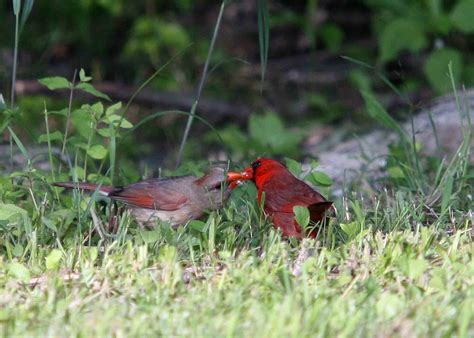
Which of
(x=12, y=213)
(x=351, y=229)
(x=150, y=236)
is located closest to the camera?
(x=150, y=236)

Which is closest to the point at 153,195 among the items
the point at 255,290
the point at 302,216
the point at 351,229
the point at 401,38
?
the point at 302,216

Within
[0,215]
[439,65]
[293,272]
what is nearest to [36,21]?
[439,65]

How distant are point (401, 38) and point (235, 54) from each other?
7.10 ft

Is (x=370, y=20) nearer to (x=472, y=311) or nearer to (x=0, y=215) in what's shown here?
(x=0, y=215)

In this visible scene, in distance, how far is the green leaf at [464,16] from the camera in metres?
8.86

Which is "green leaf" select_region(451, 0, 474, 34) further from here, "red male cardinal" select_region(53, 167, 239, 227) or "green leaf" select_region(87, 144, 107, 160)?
"green leaf" select_region(87, 144, 107, 160)

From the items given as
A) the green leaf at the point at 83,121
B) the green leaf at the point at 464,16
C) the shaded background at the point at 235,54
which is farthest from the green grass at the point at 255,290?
the shaded background at the point at 235,54

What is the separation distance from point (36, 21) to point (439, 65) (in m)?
3.64

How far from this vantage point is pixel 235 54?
11016mm

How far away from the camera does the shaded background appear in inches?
376

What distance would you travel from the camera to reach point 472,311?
351 centimetres

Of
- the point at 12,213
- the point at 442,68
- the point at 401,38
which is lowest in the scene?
the point at 442,68

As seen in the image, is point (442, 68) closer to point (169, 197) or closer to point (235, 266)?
point (169, 197)

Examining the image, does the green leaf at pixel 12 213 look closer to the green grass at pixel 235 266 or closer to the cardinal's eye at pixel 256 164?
the green grass at pixel 235 266
